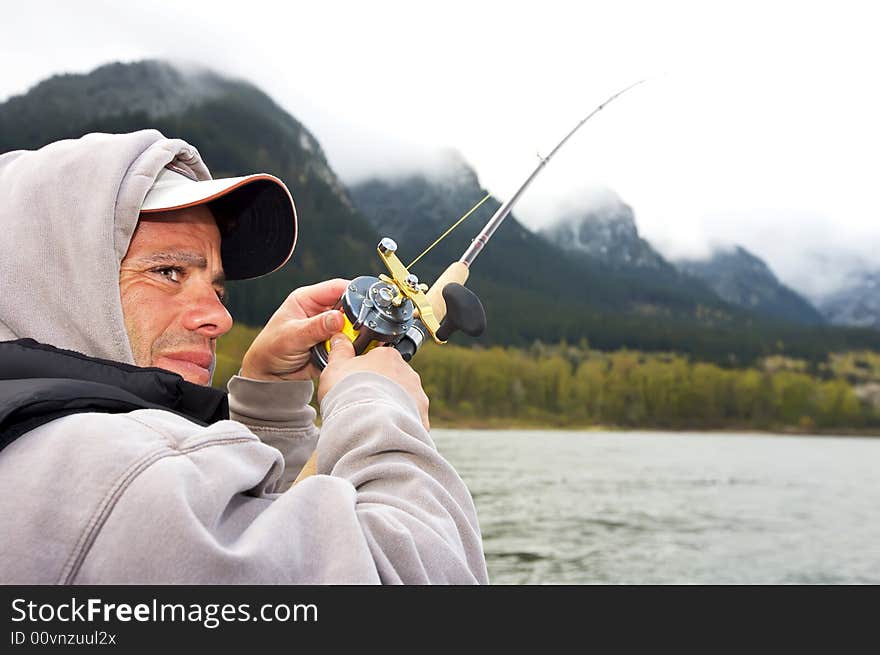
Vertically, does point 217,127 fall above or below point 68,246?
below

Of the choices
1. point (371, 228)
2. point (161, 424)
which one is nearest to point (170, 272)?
point (161, 424)

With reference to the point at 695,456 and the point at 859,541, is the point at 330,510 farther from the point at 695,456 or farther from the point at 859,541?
the point at 695,456

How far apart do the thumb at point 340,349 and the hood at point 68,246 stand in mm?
333

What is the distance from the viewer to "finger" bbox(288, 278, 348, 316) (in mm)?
1833

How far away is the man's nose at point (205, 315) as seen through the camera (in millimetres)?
1544

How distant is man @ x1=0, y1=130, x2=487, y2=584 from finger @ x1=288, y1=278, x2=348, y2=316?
0.43 ft

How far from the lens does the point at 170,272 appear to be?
1565 millimetres

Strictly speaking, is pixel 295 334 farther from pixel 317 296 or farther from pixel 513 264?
pixel 513 264

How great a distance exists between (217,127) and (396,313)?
390 feet

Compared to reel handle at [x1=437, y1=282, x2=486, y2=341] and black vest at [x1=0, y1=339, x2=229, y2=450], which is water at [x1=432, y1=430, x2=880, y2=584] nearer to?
reel handle at [x1=437, y1=282, x2=486, y2=341]

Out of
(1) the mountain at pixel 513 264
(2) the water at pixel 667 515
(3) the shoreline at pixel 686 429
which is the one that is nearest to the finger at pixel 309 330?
(2) the water at pixel 667 515

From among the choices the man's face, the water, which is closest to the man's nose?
the man's face
